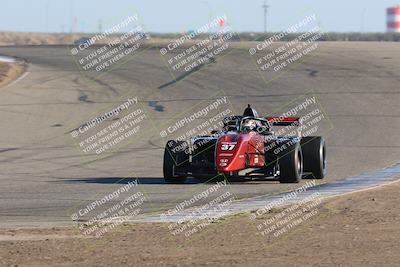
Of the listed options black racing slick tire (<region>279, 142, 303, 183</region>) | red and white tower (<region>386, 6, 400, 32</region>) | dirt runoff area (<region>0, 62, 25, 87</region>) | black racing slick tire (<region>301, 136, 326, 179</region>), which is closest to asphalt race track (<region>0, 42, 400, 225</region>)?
black racing slick tire (<region>279, 142, 303, 183</region>)

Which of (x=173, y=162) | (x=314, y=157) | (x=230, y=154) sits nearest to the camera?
(x=230, y=154)

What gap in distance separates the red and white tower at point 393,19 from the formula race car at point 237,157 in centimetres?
11933

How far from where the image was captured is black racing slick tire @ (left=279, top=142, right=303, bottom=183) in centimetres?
1738

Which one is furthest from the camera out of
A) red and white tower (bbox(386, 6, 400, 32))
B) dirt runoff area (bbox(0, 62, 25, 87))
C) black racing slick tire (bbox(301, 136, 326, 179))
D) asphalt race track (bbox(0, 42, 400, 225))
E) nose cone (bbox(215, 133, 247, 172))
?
red and white tower (bbox(386, 6, 400, 32))

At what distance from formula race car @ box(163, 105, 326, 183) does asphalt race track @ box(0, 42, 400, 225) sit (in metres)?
0.24

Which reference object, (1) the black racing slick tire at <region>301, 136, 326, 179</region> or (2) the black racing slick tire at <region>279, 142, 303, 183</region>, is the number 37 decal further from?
(1) the black racing slick tire at <region>301, 136, 326, 179</region>

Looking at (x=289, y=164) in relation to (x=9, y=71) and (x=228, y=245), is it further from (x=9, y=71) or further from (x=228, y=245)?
(x=9, y=71)

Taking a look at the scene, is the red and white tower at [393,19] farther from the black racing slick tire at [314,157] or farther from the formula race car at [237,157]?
the formula race car at [237,157]

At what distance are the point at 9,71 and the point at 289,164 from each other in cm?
2815

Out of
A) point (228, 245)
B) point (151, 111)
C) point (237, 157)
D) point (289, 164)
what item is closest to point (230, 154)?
point (237, 157)

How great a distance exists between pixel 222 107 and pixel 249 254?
23.0m

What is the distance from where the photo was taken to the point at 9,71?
4344 cm

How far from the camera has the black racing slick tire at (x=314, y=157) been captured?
18.4m

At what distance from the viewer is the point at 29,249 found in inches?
412
